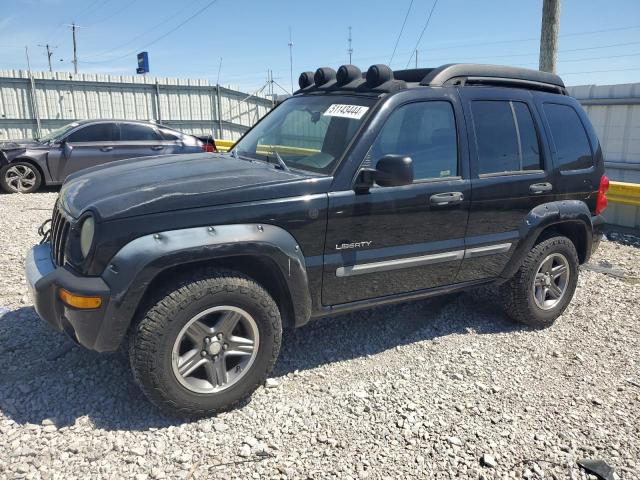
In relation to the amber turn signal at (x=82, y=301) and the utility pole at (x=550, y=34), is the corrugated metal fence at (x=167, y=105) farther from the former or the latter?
the amber turn signal at (x=82, y=301)

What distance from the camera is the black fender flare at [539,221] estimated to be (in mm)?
4137

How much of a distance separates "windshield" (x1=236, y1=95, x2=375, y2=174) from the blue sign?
2324 centimetres

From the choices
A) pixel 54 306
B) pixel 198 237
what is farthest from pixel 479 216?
pixel 54 306

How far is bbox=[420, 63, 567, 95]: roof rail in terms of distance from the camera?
3.82 m

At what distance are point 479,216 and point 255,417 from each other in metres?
2.11

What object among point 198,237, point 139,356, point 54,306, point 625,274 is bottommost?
point 625,274

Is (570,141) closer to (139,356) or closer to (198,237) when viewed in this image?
(198,237)

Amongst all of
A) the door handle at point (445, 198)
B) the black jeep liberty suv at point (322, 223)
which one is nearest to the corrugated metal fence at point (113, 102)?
the black jeep liberty suv at point (322, 223)

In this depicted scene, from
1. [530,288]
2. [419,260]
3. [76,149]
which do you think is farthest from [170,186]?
[76,149]

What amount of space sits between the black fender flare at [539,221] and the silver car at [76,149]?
8.58m

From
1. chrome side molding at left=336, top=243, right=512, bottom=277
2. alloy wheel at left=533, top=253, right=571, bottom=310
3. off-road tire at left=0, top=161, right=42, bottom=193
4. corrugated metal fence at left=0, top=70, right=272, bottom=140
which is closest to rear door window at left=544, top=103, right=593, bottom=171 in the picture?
alloy wheel at left=533, top=253, right=571, bottom=310

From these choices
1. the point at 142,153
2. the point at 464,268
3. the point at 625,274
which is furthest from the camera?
the point at 142,153

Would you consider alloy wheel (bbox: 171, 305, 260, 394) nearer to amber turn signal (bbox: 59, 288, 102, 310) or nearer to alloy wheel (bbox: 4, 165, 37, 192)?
amber turn signal (bbox: 59, 288, 102, 310)

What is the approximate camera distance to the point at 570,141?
4.44 m
